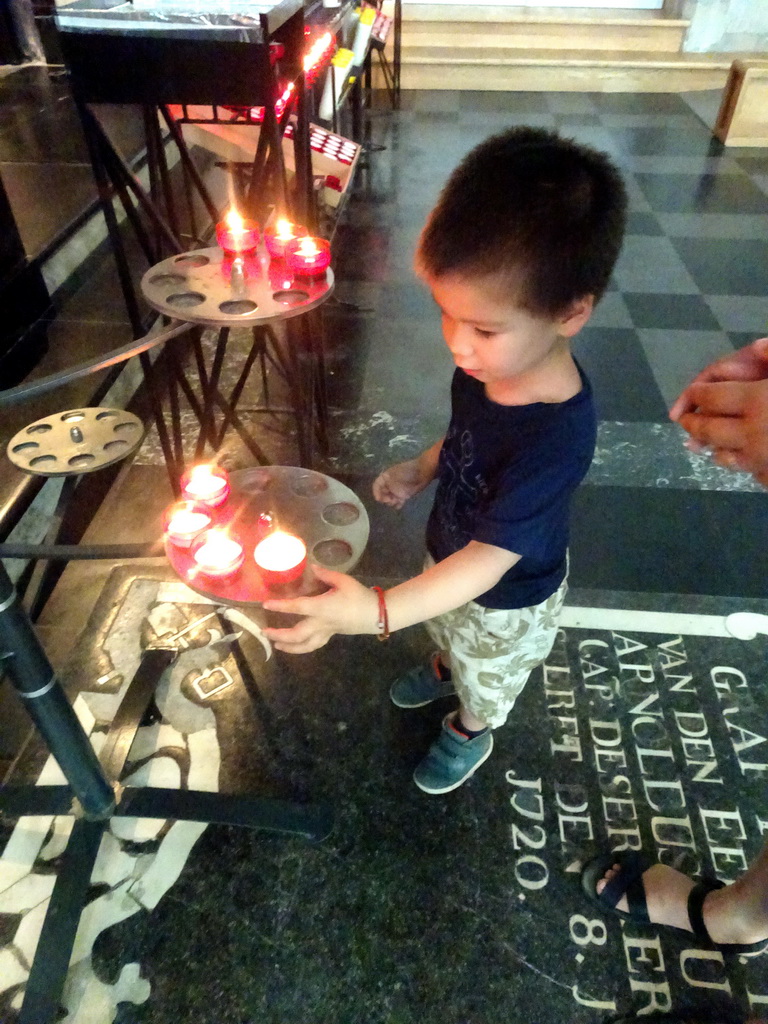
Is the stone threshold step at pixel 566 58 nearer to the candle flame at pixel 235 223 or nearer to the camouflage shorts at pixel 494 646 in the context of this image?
the candle flame at pixel 235 223

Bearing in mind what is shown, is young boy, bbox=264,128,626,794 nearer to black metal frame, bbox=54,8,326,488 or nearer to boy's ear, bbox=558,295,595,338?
boy's ear, bbox=558,295,595,338

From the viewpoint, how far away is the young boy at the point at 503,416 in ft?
2.42

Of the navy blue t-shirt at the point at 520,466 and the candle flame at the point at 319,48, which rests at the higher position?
the candle flame at the point at 319,48

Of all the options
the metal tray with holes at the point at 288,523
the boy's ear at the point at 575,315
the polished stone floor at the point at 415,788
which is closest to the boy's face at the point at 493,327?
the boy's ear at the point at 575,315

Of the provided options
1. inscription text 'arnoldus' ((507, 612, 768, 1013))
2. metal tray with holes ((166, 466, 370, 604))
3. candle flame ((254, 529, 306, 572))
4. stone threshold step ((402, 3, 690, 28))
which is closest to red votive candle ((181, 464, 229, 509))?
metal tray with holes ((166, 466, 370, 604))

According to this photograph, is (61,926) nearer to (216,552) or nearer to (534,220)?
(216,552)

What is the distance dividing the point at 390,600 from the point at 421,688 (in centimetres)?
64

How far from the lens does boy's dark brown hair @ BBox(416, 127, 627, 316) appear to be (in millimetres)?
728

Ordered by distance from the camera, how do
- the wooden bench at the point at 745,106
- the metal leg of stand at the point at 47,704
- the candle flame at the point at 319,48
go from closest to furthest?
1. the metal leg of stand at the point at 47,704
2. the candle flame at the point at 319,48
3. the wooden bench at the point at 745,106

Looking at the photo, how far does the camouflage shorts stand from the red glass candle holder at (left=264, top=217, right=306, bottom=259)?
642mm

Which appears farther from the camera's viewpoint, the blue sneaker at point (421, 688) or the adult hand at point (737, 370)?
the blue sneaker at point (421, 688)

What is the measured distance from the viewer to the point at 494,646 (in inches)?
45.5

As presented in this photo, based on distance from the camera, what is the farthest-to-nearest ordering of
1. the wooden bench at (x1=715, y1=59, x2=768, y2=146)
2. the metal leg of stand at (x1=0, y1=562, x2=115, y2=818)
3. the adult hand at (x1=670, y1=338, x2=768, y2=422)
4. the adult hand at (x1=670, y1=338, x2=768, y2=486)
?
the wooden bench at (x1=715, y1=59, x2=768, y2=146)
the metal leg of stand at (x1=0, y1=562, x2=115, y2=818)
the adult hand at (x1=670, y1=338, x2=768, y2=422)
the adult hand at (x1=670, y1=338, x2=768, y2=486)

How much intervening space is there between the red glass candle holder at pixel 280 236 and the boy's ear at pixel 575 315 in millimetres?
663
